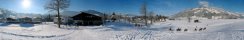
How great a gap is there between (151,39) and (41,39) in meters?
11.6

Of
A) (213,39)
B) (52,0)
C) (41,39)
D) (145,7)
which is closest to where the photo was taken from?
(213,39)

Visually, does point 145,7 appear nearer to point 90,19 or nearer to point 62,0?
point 90,19

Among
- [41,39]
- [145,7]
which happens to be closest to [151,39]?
[41,39]

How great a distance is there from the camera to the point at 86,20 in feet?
262

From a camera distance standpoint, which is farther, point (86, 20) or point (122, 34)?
point (86, 20)

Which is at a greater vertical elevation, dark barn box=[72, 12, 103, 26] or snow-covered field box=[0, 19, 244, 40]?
dark barn box=[72, 12, 103, 26]

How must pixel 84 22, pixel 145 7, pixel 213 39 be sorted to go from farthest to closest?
pixel 145 7 → pixel 84 22 → pixel 213 39

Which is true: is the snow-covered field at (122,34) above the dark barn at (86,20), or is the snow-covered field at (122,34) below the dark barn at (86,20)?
below

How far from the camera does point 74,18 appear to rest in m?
81.8

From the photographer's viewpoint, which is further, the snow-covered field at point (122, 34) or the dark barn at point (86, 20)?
the dark barn at point (86, 20)

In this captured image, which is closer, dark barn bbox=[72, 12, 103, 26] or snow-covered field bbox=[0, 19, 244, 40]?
snow-covered field bbox=[0, 19, 244, 40]

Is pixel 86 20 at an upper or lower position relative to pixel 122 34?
upper

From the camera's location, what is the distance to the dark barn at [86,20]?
7975 centimetres

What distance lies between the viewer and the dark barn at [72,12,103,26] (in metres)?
79.8
